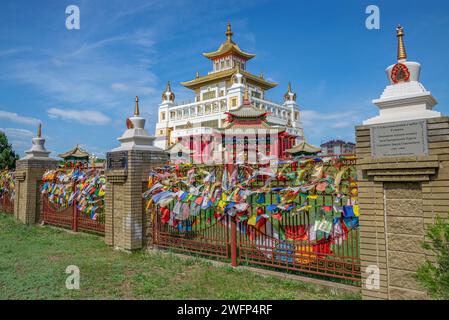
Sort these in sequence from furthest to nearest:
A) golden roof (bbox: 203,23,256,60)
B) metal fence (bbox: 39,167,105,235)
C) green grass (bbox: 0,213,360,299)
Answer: golden roof (bbox: 203,23,256,60), metal fence (bbox: 39,167,105,235), green grass (bbox: 0,213,360,299)

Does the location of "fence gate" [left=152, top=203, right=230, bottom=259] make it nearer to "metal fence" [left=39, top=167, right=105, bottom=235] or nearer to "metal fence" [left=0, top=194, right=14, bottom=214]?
"metal fence" [left=39, top=167, right=105, bottom=235]

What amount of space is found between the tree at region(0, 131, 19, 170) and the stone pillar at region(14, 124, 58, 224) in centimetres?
853

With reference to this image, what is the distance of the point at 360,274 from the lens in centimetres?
443

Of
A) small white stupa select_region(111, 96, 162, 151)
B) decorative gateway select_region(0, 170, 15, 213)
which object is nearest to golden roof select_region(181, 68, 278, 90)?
decorative gateway select_region(0, 170, 15, 213)

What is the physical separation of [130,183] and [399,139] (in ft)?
18.1

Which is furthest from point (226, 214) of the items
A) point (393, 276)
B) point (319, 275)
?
point (393, 276)

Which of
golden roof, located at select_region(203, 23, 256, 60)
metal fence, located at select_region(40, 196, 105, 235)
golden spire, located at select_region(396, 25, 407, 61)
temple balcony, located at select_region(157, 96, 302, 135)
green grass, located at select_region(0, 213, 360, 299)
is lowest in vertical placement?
green grass, located at select_region(0, 213, 360, 299)

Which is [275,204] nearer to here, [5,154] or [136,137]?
[136,137]

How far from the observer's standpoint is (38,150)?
11562 mm

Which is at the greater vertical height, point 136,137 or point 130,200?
point 136,137

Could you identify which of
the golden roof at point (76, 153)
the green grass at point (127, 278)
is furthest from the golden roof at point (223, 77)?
the green grass at point (127, 278)

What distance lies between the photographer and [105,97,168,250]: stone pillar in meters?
7.23

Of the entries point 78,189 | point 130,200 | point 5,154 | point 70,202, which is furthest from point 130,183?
point 5,154

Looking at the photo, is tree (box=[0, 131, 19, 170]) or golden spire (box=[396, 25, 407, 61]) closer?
golden spire (box=[396, 25, 407, 61])
